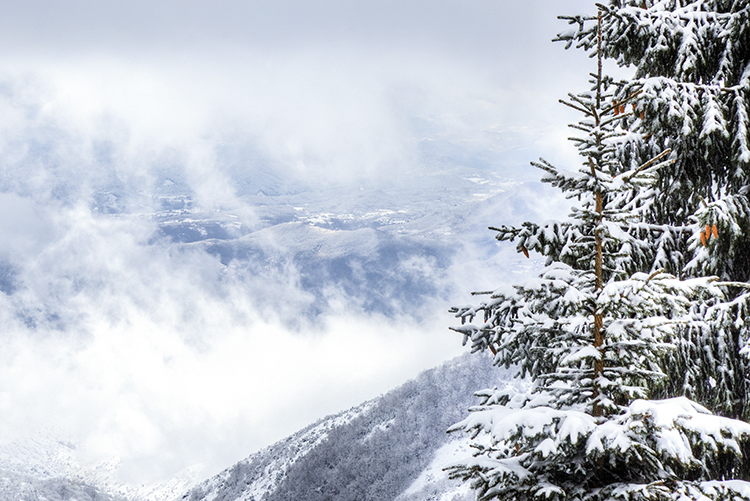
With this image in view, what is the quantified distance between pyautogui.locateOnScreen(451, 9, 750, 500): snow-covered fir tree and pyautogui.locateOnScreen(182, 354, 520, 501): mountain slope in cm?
10889

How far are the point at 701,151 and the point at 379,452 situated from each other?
137 m

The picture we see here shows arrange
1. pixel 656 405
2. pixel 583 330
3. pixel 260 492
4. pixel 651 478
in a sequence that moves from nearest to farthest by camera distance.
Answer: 1. pixel 656 405
2. pixel 651 478
3. pixel 583 330
4. pixel 260 492

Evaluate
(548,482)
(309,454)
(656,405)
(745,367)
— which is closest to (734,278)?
(745,367)

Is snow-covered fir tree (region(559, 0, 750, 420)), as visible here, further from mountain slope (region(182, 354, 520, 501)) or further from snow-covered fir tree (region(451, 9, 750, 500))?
mountain slope (region(182, 354, 520, 501))

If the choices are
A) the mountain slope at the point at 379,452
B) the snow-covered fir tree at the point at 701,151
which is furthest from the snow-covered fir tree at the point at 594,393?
the mountain slope at the point at 379,452

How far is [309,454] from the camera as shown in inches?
5551

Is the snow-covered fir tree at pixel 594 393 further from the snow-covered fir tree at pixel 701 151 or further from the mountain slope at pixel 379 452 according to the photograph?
the mountain slope at pixel 379 452

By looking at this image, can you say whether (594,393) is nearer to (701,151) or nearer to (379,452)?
(701,151)

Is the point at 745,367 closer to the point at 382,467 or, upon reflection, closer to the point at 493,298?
the point at 493,298

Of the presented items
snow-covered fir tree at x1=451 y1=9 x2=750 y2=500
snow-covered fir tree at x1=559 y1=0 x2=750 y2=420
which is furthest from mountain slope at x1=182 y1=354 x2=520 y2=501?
snow-covered fir tree at x1=451 y1=9 x2=750 y2=500

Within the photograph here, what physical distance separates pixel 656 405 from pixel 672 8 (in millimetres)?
6984

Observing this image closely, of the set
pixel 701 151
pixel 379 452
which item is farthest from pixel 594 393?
pixel 379 452

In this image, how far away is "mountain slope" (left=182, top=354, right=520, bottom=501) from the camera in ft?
415

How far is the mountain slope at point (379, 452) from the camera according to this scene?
12650 centimetres
